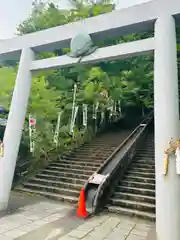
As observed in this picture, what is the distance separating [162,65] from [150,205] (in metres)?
4.00

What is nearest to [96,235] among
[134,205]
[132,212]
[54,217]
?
[54,217]

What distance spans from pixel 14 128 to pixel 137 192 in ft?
14.0

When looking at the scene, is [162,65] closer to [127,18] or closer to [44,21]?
[127,18]

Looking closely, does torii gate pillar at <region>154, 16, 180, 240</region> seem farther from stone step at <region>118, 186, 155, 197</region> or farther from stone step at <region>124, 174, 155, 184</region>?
stone step at <region>124, 174, 155, 184</region>

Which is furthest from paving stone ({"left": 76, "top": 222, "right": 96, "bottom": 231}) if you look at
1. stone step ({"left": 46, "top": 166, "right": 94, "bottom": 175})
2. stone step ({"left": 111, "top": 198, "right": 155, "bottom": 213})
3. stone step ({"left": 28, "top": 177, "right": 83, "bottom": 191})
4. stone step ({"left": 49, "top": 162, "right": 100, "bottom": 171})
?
stone step ({"left": 49, "top": 162, "right": 100, "bottom": 171})

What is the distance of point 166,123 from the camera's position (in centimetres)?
→ 475

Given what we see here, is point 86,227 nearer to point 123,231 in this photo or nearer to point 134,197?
point 123,231

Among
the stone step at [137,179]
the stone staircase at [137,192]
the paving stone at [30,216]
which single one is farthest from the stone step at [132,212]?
the paving stone at [30,216]

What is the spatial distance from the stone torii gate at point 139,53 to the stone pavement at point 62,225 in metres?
0.75

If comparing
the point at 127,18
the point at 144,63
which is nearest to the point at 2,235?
the point at 127,18

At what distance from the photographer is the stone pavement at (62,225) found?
5.08m

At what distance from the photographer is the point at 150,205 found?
22.2 feet

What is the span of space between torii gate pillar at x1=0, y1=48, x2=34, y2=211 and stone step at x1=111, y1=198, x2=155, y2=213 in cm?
314

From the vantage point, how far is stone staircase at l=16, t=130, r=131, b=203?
826 centimetres
